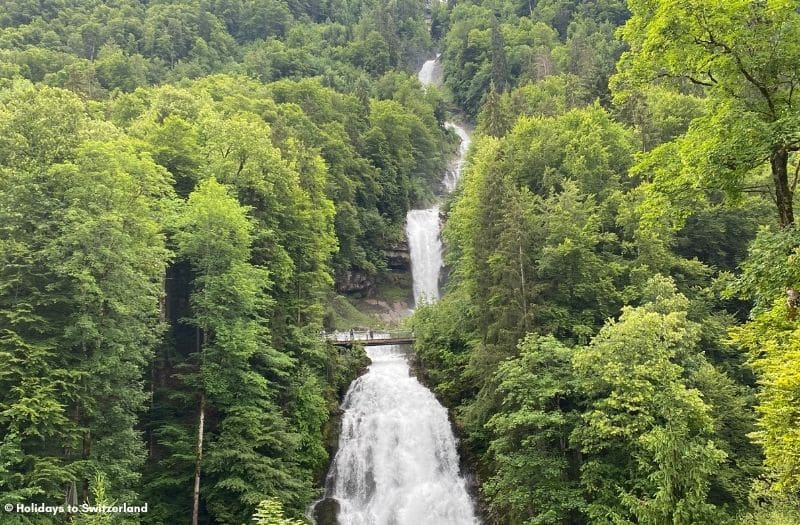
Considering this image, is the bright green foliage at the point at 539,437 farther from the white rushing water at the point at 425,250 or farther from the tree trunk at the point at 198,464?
A: the white rushing water at the point at 425,250

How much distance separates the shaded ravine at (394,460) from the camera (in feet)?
86.6

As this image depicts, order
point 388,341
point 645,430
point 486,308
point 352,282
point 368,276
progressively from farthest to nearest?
point 368,276 → point 352,282 → point 388,341 → point 486,308 → point 645,430

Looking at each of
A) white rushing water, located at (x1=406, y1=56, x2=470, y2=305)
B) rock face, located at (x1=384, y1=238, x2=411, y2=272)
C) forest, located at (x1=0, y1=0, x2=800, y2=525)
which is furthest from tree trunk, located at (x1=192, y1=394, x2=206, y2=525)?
rock face, located at (x1=384, y1=238, x2=411, y2=272)

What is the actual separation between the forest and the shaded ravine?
1.05 meters

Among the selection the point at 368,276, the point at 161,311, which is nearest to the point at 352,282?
the point at 368,276

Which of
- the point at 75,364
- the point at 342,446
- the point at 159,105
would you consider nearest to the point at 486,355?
the point at 342,446

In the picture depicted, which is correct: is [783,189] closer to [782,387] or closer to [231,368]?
[782,387]

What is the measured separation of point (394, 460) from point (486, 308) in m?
9.71

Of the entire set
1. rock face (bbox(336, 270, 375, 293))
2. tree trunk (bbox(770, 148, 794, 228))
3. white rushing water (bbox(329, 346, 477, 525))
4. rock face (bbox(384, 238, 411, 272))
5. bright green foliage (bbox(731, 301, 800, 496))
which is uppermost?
rock face (bbox(384, 238, 411, 272))

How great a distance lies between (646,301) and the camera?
79.2 ft

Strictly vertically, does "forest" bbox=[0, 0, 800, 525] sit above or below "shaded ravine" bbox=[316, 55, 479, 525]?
above

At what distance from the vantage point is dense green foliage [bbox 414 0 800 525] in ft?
30.5

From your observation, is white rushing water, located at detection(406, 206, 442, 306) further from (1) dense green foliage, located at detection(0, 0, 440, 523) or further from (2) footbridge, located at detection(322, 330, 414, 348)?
(1) dense green foliage, located at detection(0, 0, 440, 523)

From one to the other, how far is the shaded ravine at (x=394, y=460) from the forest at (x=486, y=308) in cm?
105
